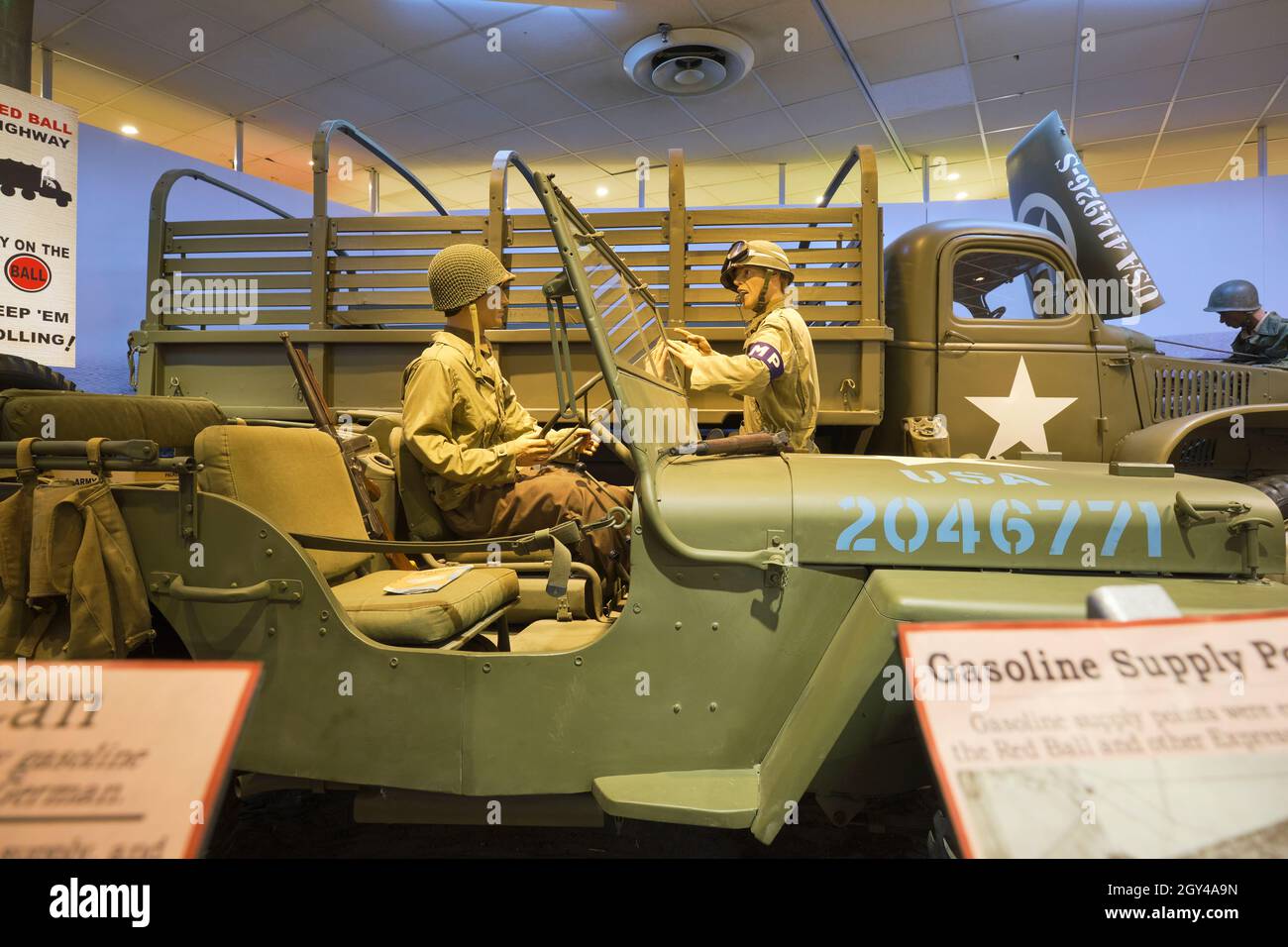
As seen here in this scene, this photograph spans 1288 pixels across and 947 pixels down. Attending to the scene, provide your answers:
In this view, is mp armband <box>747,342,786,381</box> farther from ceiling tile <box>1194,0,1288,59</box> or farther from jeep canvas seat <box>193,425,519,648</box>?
ceiling tile <box>1194,0,1288,59</box>

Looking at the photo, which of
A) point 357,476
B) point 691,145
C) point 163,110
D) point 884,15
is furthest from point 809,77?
point 163,110

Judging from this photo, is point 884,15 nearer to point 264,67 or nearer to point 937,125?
point 937,125

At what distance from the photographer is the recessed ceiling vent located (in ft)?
17.5

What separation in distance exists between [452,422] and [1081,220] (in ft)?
13.7

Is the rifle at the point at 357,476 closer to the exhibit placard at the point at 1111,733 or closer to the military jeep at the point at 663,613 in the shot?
the military jeep at the point at 663,613

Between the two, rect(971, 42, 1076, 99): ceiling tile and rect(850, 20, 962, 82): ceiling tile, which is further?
rect(971, 42, 1076, 99): ceiling tile

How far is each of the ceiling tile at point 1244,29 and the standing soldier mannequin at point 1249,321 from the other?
185cm

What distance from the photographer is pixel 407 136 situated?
22.9 feet

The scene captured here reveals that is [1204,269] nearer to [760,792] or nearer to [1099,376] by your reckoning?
[1099,376]

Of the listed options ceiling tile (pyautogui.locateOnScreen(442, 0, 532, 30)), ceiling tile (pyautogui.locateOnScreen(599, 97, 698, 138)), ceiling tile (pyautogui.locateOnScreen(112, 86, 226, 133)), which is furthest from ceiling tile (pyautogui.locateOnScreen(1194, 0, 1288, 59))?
ceiling tile (pyautogui.locateOnScreen(112, 86, 226, 133))

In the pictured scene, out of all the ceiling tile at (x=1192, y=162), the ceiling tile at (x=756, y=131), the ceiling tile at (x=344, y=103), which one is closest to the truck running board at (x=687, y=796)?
the ceiling tile at (x=756, y=131)

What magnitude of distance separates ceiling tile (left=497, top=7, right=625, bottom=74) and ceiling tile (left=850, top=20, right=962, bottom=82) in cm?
208
